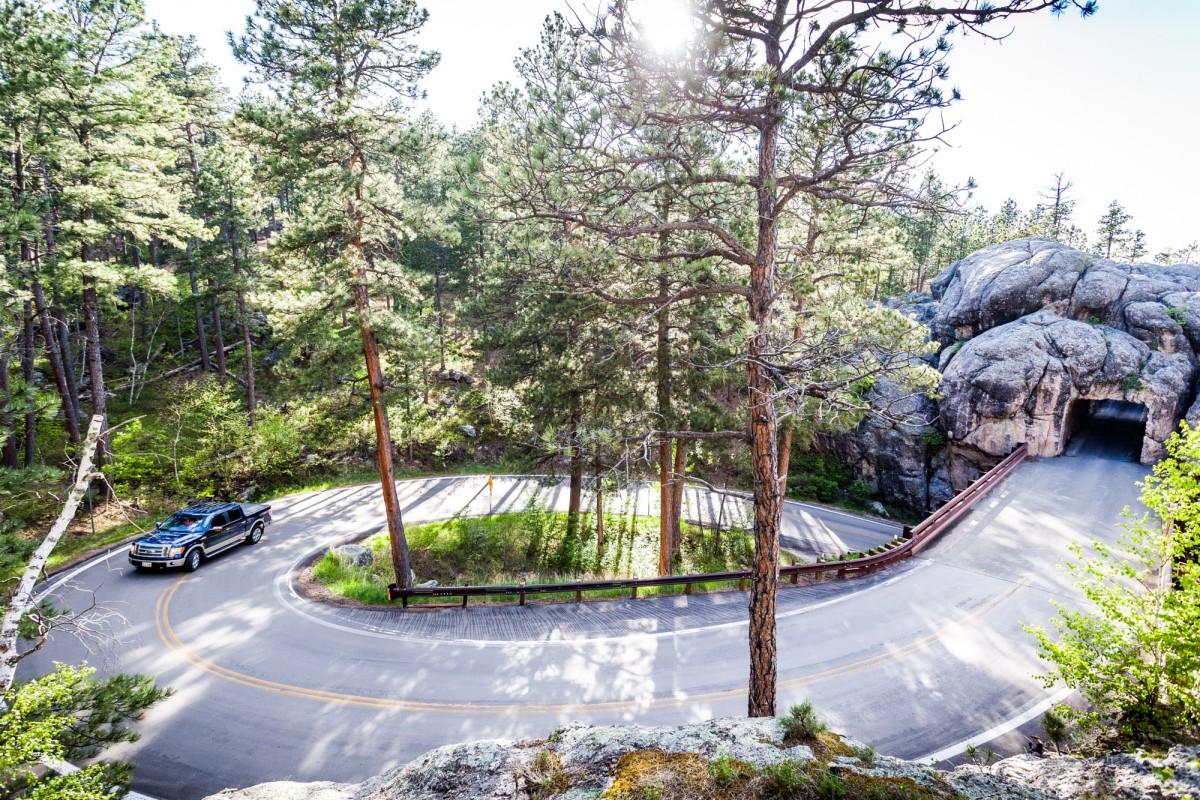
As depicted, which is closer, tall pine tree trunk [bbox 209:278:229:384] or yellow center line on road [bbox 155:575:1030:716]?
yellow center line on road [bbox 155:575:1030:716]

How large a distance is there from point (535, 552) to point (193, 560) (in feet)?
35.5

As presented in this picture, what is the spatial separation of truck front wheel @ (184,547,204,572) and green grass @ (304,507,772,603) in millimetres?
3288

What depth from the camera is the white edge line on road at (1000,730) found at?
7629 mm

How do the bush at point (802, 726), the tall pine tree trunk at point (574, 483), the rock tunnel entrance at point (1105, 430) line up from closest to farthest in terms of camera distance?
the bush at point (802, 726), the tall pine tree trunk at point (574, 483), the rock tunnel entrance at point (1105, 430)

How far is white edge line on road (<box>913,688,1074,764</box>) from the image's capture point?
25.0 ft

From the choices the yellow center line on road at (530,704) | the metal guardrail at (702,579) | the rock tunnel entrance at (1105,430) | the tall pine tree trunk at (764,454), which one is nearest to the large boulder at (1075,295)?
the rock tunnel entrance at (1105,430)

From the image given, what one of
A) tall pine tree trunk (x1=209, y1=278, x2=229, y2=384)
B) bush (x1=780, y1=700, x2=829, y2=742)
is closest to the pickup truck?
tall pine tree trunk (x1=209, y1=278, x2=229, y2=384)

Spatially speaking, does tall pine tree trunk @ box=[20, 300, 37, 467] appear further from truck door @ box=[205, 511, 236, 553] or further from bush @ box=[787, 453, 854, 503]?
bush @ box=[787, 453, 854, 503]

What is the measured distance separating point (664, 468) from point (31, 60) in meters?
18.5

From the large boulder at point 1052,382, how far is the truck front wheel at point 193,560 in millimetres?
28452

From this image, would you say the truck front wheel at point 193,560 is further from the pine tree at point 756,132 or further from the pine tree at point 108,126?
the pine tree at point 756,132

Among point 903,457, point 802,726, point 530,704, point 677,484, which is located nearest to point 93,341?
point 530,704

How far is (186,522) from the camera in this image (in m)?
16.1

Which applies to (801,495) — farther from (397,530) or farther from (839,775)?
(839,775)
